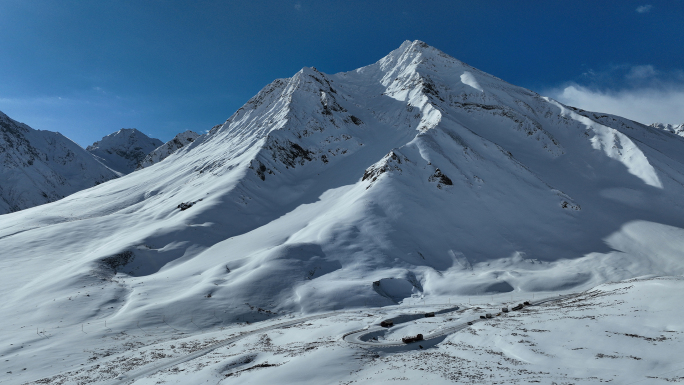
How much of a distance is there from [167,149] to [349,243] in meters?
160

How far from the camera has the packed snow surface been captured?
2306cm

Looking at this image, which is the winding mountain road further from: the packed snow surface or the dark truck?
the packed snow surface

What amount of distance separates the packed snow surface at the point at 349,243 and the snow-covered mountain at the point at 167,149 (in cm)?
6766

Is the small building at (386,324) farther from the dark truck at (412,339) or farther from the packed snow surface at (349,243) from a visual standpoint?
the dark truck at (412,339)

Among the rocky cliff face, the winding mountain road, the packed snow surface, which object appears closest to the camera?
the winding mountain road

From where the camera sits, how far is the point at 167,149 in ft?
Result: 595

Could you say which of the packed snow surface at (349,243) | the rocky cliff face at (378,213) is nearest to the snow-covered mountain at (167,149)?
the packed snow surface at (349,243)

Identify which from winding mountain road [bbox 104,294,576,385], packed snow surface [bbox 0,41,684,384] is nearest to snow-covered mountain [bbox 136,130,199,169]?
packed snow surface [bbox 0,41,684,384]

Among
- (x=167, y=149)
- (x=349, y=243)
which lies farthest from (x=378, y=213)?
(x=167, y=149)

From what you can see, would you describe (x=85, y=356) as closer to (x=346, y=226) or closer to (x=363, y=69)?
(x=346, y=226)

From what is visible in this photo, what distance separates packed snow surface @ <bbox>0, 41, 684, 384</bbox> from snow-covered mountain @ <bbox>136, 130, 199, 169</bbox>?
6766 cm

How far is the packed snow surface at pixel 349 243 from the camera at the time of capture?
23.1m

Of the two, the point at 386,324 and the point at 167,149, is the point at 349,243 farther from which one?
the point at 167,149

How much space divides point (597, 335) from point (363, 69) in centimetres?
16355
